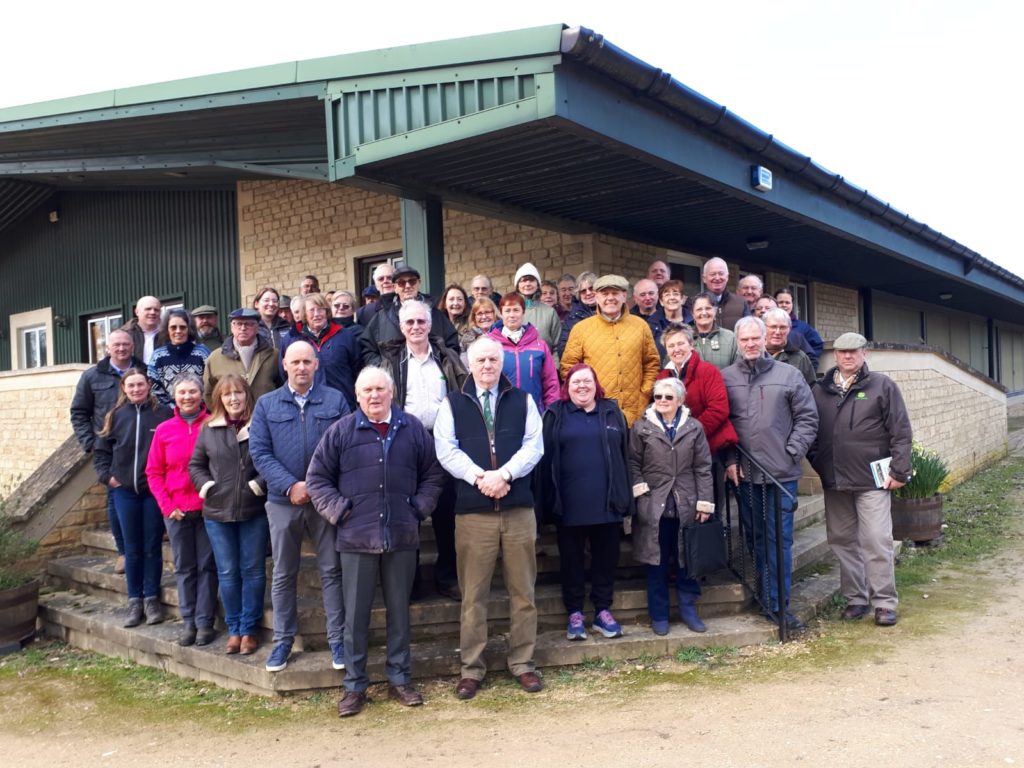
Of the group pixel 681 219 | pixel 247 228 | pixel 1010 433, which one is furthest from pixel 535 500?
pixel 1010 433

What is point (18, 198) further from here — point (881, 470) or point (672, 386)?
point (881, 470)

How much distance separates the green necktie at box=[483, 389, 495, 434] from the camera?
166 inches

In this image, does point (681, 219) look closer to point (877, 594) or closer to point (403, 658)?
point (877, 594)

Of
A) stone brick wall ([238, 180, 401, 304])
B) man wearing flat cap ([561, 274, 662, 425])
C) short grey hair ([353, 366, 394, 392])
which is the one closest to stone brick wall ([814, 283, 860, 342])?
stone brick wall ([238, 180, 401, 304])

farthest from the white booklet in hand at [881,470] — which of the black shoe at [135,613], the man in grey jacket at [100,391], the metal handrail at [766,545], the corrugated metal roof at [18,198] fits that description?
the corrugated metal roof at [18,198]

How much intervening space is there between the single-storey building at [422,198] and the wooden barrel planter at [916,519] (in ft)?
8.02

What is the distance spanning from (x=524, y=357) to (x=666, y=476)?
1.09m

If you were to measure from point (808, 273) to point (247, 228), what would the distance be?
871cm

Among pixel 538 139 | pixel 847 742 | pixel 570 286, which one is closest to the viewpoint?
pixel 847 742

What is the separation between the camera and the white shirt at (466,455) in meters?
4.13

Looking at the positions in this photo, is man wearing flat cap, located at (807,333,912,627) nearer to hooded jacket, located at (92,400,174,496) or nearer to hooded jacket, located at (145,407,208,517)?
hooded jacket, located at (145,407,208,517)

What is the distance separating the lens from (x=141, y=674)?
4.82 m

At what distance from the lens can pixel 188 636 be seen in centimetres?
475

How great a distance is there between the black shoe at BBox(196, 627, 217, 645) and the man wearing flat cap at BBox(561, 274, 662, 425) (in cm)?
265
